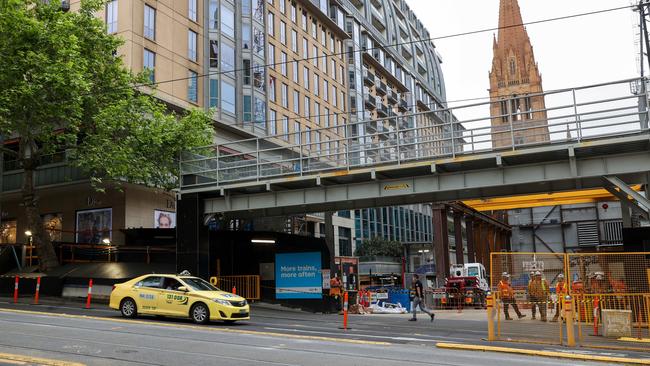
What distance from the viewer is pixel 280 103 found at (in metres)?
49.8

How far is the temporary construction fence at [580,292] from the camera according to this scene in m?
15.8

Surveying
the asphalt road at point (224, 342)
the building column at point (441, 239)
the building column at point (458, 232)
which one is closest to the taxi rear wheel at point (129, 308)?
the asphalt road at point (224, 342)

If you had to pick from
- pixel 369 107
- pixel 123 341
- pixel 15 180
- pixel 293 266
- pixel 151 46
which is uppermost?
pixel 369 107

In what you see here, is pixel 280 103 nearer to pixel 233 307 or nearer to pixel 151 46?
pixel 151 46

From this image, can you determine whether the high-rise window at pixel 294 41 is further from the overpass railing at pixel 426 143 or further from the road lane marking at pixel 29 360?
the road lane marking at pixel 29 360

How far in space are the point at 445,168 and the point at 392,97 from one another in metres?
62.6

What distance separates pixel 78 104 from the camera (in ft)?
78.3

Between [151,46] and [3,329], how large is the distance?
25.1 m

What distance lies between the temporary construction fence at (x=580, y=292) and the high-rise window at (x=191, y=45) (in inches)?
1129

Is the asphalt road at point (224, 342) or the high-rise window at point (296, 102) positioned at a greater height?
the high-rise window at point (296, 102)

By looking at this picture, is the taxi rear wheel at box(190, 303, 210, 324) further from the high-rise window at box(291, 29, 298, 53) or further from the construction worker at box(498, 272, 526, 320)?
the high-rise window at box(291, 29, 298, 53)

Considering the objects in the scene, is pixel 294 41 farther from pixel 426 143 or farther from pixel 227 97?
pixel 426 143

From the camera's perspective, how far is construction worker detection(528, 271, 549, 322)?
16859 millimetres

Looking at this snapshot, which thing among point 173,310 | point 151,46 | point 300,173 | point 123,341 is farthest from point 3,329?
point 151,46
